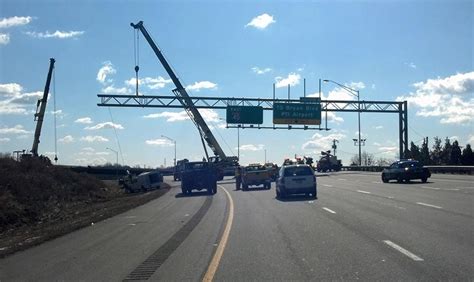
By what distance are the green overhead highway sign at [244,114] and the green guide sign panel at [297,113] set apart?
78.3 inches

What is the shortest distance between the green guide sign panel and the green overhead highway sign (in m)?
1.99

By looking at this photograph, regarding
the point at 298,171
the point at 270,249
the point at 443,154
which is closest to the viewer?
the point at 270,249

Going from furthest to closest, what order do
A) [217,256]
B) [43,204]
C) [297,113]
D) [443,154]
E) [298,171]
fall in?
[443,154] → [297,113] → [43,204] → [298,171] → [217,256]

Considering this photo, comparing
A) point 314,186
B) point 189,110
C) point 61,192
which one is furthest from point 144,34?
point 314,186

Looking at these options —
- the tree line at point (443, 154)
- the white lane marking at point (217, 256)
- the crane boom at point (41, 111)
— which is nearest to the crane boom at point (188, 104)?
the crane boom at point (41, 111)

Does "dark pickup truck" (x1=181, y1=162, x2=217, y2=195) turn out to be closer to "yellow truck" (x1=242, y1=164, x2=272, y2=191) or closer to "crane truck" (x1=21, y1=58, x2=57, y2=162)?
"yellow truck" (x1=242, y1=164, x2=272, y2=191)

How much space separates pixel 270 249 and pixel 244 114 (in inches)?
2168

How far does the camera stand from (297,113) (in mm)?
67375

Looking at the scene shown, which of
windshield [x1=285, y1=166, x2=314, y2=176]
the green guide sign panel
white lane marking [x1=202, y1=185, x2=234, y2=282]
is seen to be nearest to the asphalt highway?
white lane marking [x1=202, y1=185, x2=234, y2=282]

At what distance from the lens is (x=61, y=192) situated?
137 feet

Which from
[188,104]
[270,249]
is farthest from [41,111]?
[270,249]

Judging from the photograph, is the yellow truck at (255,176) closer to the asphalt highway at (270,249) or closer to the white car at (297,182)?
the white car at (297,182)

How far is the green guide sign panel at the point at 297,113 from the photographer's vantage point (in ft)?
220

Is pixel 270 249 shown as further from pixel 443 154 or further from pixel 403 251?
pixel 443 154
